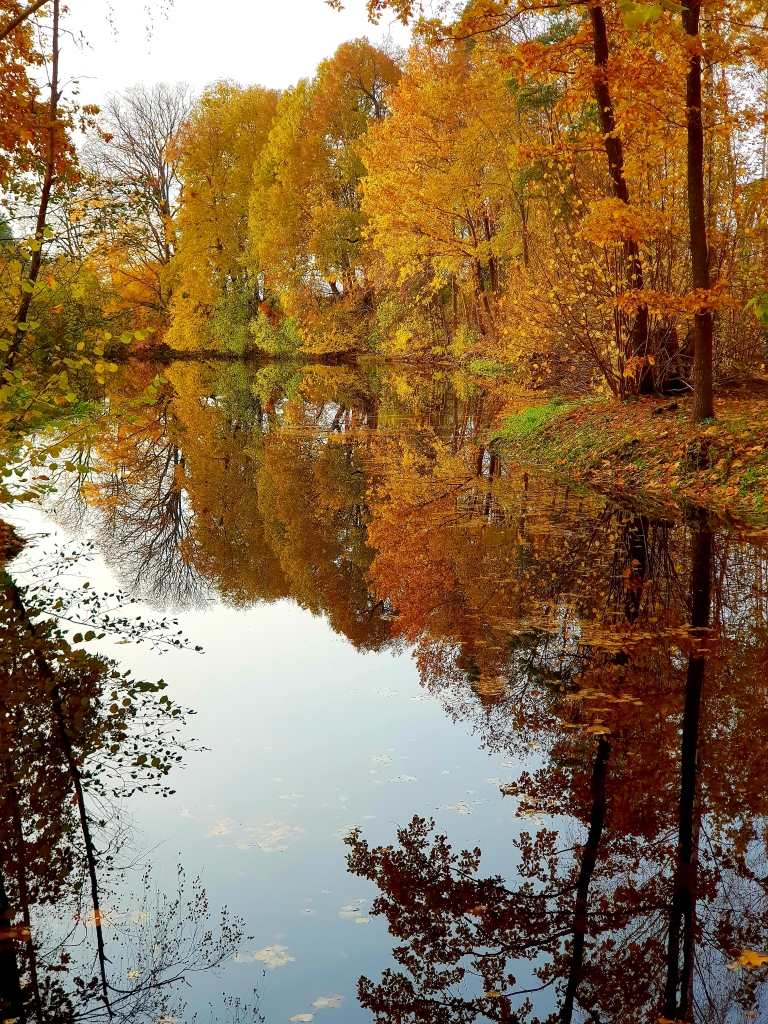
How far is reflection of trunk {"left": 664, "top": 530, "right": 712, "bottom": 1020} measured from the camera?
3.37m

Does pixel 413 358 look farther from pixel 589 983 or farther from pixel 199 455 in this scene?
pixel 589 983

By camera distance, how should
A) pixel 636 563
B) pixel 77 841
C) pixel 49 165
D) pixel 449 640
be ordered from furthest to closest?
pixel 49 165 < pixel 636 563 < pixel 449 640 < pixel 77 841

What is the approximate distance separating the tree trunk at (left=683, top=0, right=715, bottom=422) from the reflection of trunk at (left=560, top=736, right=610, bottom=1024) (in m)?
7.49

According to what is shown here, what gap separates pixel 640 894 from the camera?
3.88 metres

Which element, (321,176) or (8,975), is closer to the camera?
(8,975)

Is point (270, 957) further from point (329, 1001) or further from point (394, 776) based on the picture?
point (394, 776)

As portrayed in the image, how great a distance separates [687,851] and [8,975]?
310 centimetres

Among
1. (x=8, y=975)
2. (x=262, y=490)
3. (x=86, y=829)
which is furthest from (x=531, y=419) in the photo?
(x=8, y=975)

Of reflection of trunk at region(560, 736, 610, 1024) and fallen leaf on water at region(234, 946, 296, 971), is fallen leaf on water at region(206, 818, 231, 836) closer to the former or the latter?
fallen leaf on water at region(234, 946, 296, 971)

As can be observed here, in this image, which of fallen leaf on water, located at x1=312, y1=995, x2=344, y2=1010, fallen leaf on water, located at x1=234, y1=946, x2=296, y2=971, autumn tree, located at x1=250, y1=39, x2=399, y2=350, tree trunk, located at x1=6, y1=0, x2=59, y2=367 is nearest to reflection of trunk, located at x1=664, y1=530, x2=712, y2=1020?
fallen leaf on water, located at x1=312, y1=995, x2=344, y2=1010

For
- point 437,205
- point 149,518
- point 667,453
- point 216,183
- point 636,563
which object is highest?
point 216,183

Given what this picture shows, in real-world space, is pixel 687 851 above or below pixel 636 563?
below

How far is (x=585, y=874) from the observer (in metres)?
4.10

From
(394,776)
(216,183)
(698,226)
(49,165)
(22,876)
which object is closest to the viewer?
(22,876)
